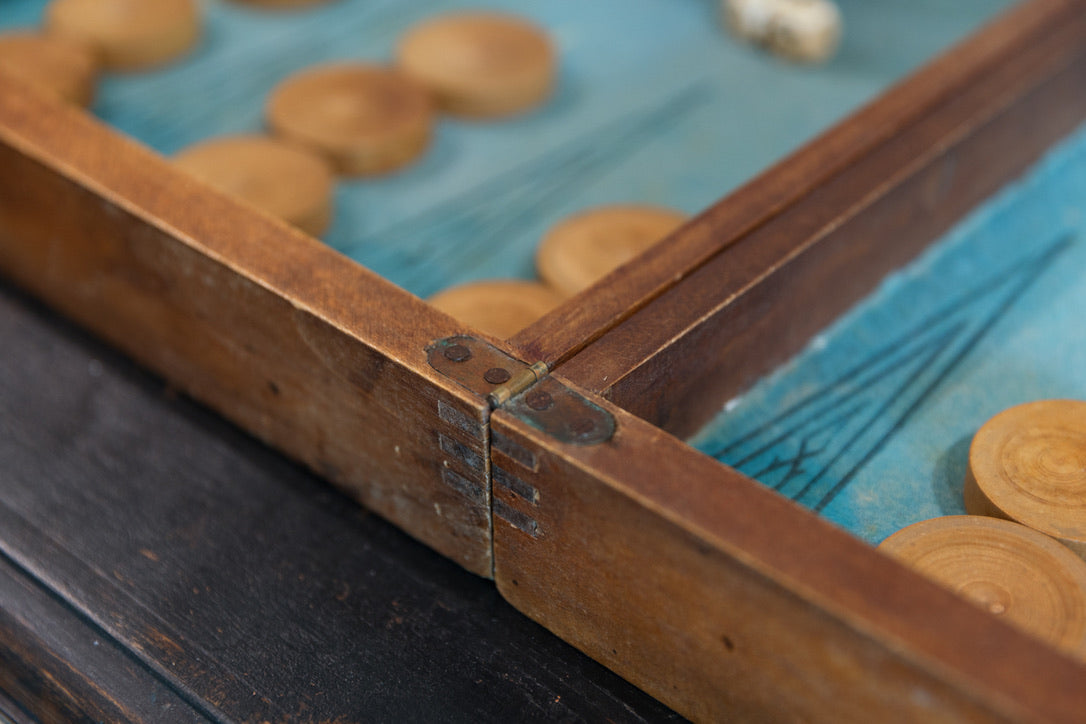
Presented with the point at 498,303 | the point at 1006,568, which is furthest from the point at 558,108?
the point at 1006,568

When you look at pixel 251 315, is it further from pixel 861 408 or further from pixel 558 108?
pixel 558 108

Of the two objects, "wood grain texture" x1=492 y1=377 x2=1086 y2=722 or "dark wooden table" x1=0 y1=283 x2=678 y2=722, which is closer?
"wood grain texture" x1=492 y1=377 x2=1086 y2=722

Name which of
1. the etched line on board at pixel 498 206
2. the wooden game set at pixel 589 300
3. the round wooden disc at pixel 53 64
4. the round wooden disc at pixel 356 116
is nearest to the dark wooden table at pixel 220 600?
the wooden game set at pixel 589 300

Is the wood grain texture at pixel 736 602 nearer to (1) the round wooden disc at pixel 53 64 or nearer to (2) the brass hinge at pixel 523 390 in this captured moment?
(2) the brass hinge at pixel 523 390

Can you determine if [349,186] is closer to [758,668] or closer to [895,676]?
[758,668]

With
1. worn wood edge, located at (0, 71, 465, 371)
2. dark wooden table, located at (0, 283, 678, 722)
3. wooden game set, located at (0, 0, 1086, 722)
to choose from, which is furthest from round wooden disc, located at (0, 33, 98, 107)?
dark wooden table, located at (0, 283, 678, 722)

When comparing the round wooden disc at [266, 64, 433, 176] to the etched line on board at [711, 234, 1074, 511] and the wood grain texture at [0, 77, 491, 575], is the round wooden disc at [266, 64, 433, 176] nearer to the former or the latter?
the wood grain texture at [0, 77, 491, 575]
